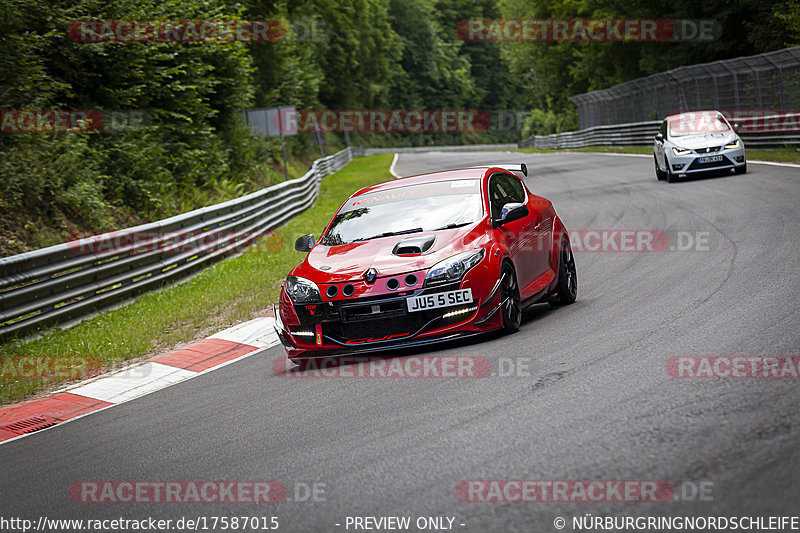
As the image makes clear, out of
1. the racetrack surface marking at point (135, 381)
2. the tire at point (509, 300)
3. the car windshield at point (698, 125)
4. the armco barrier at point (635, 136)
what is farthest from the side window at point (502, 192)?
the armco barrier at point (635, 136)

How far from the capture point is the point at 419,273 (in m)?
7.25

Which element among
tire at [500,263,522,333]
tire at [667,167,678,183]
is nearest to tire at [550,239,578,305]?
tire at [500,263,522,333]

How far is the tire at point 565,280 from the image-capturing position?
9141 millimetres

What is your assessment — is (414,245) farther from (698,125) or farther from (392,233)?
(698,125)

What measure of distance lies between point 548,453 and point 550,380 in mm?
1509

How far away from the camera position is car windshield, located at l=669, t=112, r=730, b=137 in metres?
20.8

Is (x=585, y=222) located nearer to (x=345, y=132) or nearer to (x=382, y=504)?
(x=382, y=504)

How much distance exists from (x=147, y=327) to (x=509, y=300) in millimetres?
4855

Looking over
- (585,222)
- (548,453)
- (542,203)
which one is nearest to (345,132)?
(585,222)

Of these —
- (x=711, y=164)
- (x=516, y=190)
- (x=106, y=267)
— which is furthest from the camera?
(x=711, y=164)

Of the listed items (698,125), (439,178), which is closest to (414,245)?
(439,178)

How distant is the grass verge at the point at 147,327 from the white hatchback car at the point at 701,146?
1028cm

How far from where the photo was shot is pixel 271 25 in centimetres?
3853

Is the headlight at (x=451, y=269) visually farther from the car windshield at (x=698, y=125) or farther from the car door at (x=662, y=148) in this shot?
the car door at (x=662, y=148)
